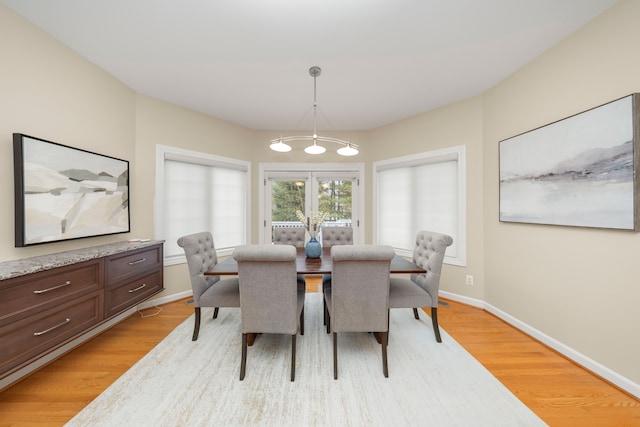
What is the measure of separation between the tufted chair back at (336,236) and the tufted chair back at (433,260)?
1.04m

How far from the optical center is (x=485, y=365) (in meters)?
2.00

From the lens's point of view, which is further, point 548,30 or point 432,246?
point 432,246

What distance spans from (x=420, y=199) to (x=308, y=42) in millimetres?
2716

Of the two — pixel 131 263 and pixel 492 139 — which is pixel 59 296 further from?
pixel 492 139

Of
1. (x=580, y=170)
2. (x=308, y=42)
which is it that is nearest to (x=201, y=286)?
(x=308, y=42)

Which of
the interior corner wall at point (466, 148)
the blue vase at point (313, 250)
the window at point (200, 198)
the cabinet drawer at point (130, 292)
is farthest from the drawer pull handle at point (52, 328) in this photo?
the interior corner wall at point (466, 148)

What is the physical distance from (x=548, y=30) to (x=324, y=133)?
301 cm

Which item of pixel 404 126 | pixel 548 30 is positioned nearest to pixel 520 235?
pixel 548 30

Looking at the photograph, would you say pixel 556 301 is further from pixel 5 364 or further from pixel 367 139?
pixel 5 364

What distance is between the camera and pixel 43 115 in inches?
79.9

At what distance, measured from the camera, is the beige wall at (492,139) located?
5.82 ft

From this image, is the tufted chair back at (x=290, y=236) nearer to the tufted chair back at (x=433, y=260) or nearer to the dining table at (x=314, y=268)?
the dining table at (x=314, y=268)

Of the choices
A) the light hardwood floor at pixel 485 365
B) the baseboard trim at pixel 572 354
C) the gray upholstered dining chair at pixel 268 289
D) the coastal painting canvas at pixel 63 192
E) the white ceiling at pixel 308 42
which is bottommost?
the light hardwood floor at pixel 485 365

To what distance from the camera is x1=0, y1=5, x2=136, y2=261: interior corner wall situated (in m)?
1.79
